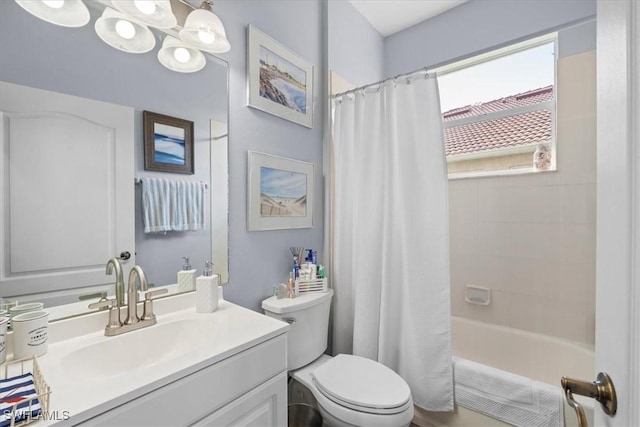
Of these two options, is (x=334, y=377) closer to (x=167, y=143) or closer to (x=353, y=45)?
(x=167, y=143)

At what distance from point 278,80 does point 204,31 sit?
533mm

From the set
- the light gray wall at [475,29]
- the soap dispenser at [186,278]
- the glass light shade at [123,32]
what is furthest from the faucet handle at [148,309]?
the light gray wall at [475,29]

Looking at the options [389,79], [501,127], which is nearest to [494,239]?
[501,127]

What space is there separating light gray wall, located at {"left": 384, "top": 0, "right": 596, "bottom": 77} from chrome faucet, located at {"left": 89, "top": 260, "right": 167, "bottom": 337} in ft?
7.84

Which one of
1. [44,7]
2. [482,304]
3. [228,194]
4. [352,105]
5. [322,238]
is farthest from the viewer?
[482,304]

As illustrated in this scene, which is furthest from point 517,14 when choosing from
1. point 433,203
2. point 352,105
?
point 433,203

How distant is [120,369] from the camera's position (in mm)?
911

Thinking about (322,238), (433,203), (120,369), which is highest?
(433,203)

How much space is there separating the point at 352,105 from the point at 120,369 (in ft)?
5.67

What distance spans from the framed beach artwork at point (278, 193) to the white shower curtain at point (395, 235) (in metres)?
0.21

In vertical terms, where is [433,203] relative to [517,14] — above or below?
below

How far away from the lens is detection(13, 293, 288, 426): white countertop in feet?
2.09

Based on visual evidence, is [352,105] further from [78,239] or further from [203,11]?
[78,239]

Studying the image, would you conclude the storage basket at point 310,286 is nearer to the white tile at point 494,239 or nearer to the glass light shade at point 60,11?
the white tile at point 494,239
